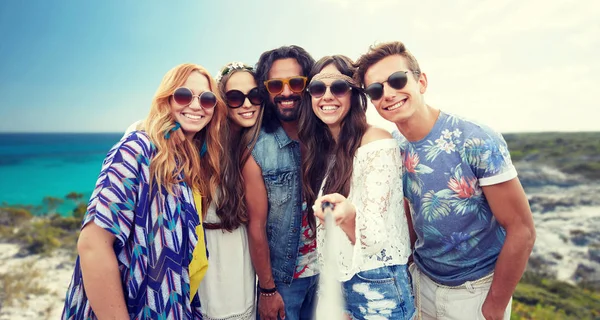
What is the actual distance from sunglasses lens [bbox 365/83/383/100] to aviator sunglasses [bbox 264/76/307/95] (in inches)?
34.2

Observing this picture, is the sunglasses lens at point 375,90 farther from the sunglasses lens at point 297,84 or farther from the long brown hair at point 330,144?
the sunglasses lens at point 297,84

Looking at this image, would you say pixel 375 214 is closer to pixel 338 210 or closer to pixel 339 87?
pixel 338 210

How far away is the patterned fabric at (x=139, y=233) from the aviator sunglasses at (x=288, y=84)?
56.1 inches

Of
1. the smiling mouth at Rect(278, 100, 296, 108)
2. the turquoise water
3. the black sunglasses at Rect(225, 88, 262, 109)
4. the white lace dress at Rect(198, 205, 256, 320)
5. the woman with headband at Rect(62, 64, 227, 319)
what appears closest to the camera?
the woman with headband at Rect(62, 64, 227, 319)

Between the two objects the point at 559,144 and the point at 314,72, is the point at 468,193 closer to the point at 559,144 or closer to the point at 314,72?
the point at 314,72

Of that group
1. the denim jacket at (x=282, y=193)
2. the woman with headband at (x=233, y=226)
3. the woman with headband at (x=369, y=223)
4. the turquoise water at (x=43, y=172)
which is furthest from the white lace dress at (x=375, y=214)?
the turquoise water at (x=43, y=172)

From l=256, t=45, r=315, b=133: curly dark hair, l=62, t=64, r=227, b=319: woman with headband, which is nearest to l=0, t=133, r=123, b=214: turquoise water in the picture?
l=256, t=45, r=315, b=133: curly dark hair

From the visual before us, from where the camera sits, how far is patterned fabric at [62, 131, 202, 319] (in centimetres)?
202

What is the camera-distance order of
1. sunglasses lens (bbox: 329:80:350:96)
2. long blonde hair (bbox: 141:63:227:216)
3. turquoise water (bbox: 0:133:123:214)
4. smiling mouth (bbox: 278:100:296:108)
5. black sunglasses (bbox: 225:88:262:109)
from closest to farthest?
long blonde hair (bbox: 141:63:227:216), sunglasses lens (bbox: 329:80:350:96), black sunglasses (bbox: 225:88:262:109), smiling mouth (bbox: 278:100:296:108), turquoise water (bbox: 0:133:123:214)

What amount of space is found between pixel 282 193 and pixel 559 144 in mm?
38544

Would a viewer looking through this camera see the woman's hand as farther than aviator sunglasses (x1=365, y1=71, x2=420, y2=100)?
No

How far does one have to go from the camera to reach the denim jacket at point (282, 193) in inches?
121

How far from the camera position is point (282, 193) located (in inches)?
123

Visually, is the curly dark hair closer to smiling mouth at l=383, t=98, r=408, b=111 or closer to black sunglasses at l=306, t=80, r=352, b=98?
black sunglasses at l=306, t=80, r=352, b=98
